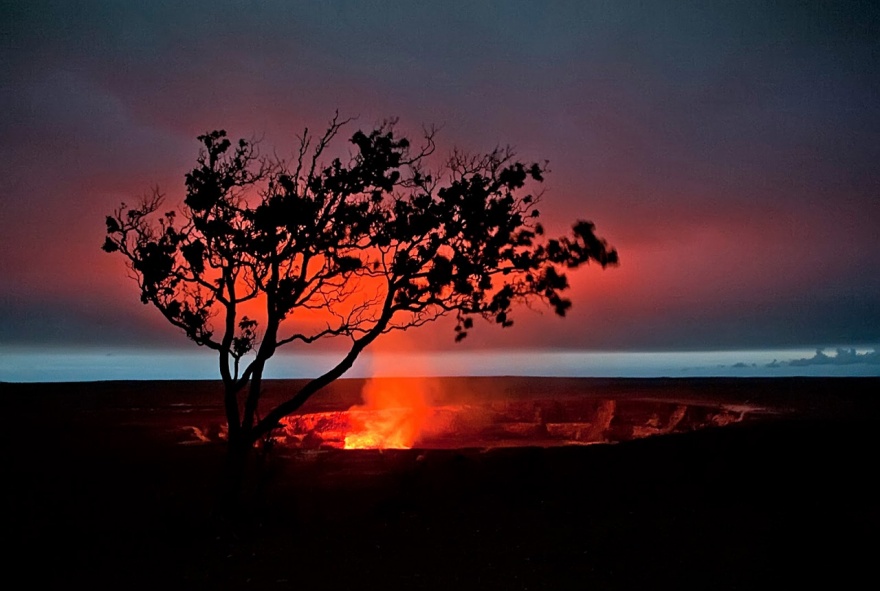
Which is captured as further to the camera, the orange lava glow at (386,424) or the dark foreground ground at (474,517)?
the orange lava glow at (386,424)

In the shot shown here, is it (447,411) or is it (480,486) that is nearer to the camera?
(480,486)

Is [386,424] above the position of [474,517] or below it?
above

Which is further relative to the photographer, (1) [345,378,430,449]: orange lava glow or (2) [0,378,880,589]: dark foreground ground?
(1) [345,378,430,449]: orange lava glow

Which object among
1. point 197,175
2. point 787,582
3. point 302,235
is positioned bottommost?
point 787,582

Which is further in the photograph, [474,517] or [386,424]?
[386,424]

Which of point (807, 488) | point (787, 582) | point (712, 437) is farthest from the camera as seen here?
point (712, 437)

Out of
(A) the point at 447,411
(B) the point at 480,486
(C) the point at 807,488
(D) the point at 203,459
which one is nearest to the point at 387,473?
(B) the point at 480,486

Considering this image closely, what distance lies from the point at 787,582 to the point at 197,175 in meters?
13.7

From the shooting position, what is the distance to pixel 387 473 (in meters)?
21.5

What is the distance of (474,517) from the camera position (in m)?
16.1

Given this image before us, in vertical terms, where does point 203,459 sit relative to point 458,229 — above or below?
below

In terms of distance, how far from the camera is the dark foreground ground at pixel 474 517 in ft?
38.9

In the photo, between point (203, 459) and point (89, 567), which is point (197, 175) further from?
point (203, 459)

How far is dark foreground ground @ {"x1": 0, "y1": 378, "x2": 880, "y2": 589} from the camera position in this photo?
1187 cm
